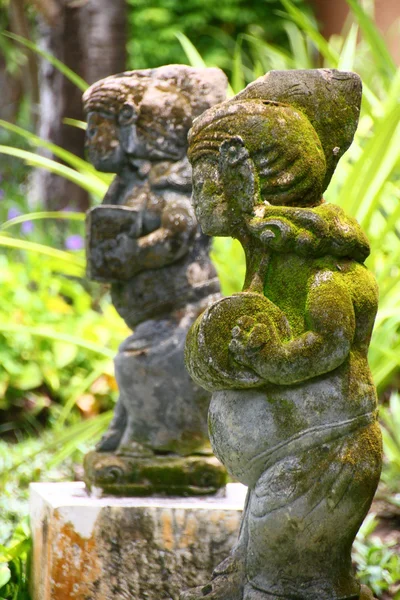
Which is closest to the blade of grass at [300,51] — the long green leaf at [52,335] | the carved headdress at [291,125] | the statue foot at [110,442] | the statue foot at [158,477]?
the long green leaf at [52,335]

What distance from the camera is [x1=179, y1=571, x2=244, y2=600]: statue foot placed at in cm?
254

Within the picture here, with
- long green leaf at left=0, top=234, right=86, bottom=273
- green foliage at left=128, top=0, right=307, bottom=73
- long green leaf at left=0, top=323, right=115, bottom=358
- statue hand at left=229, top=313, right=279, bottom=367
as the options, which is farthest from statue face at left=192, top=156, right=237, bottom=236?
green foliage at left=128, top=0, right=307, bottom=73

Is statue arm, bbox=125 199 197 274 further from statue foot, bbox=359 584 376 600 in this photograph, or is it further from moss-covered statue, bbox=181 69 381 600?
statue foot, bbox=359 584 376 600

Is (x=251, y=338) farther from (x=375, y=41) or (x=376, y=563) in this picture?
(x=375, y=41)

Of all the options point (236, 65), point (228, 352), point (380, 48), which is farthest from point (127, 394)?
point (236, 65)

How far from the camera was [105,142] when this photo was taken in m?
3.78

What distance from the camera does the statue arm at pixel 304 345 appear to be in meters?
2.38

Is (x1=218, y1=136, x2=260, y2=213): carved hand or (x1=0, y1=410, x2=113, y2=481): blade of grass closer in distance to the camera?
(x1=218, y1=136, x2=260, y2=213): carved hand

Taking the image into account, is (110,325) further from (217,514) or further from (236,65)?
(217,514)

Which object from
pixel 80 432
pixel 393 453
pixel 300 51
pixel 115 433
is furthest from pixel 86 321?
pixel 115 433

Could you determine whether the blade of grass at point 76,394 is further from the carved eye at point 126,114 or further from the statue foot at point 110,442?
the carved eye at point 126,114

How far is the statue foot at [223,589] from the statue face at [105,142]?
1790 mm

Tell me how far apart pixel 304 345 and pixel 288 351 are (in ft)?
0.14

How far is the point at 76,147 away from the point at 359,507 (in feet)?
23.7
